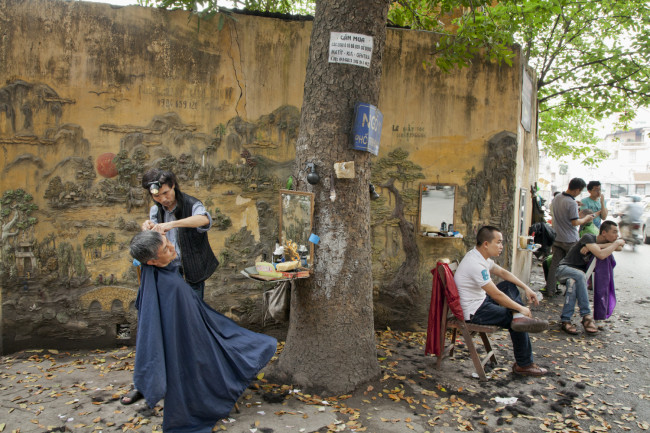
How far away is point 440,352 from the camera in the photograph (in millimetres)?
4527

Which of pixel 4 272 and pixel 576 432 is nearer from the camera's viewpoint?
pixel 576 432

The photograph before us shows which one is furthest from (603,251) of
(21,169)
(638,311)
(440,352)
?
(21,169)

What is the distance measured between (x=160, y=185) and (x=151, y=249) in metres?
0.83

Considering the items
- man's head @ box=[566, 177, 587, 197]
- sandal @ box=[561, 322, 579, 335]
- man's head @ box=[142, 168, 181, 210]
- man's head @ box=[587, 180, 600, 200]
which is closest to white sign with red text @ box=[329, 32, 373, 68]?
man's head @ box=[142, 168, 181, 210]

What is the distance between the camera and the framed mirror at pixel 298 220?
398cm

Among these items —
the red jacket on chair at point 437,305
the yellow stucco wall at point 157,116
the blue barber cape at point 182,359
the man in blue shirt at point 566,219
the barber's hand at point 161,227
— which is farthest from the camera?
the man in blue shirt at point 566,219

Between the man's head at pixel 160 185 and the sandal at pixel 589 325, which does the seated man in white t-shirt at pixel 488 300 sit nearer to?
the sandal at pixel 589 325

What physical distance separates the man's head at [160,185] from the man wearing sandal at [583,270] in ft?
16.8

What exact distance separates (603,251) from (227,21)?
17.9 feet

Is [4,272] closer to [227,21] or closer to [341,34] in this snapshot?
[227,21]

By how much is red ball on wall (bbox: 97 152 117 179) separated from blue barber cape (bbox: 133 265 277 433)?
7.49 feet

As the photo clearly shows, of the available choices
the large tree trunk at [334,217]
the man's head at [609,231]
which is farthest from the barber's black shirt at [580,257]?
the large tree trunk at [334,217]

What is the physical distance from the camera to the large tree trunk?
3.97 meters

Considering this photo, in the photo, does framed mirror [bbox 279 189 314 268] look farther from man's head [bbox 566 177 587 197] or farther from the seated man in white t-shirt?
man's head [bbox 566 177 587 197]
